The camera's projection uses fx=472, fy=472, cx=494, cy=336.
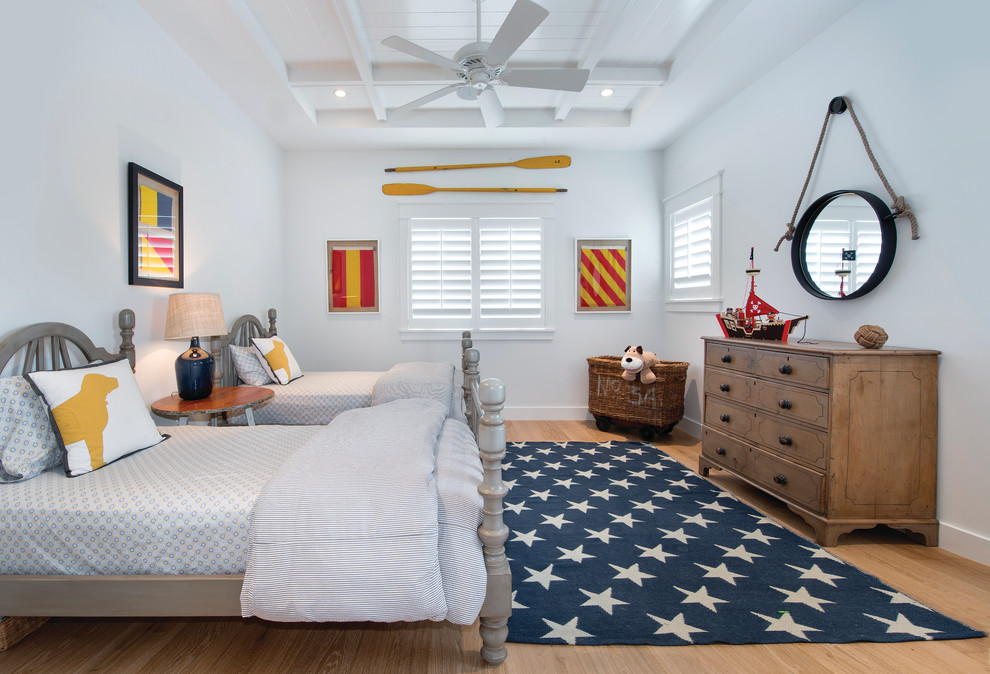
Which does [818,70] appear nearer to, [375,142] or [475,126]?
[475,126]

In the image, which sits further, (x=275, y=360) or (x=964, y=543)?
(x=275, y=360)

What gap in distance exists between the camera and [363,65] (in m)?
3.26

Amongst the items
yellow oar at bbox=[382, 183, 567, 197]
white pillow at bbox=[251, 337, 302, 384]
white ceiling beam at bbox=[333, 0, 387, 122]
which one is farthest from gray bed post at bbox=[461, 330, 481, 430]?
yellow oar at bbox=[382, 183, 567, 197]

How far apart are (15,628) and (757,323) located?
Answer: 12.1 ft

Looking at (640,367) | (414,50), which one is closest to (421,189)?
(414,50)

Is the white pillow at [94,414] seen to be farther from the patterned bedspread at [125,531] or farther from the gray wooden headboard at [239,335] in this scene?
the gray wooden headboard at [239,335]

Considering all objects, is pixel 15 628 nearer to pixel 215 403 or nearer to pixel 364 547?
pixel 215 403

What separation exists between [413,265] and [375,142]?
1224 millimetres

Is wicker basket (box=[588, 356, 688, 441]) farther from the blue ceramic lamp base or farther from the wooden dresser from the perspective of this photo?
the blue ceramic lamp base

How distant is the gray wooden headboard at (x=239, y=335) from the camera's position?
3.53 metres

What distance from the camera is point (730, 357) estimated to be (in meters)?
3.00

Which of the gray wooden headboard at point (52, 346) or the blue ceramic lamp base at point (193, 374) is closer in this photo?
the gray wooden headboard at point (52, 346)

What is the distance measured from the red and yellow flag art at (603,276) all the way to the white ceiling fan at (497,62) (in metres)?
2.14

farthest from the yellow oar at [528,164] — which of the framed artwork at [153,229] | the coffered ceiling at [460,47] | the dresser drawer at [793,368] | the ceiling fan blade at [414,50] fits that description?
the dresser drawer at [793,368]
